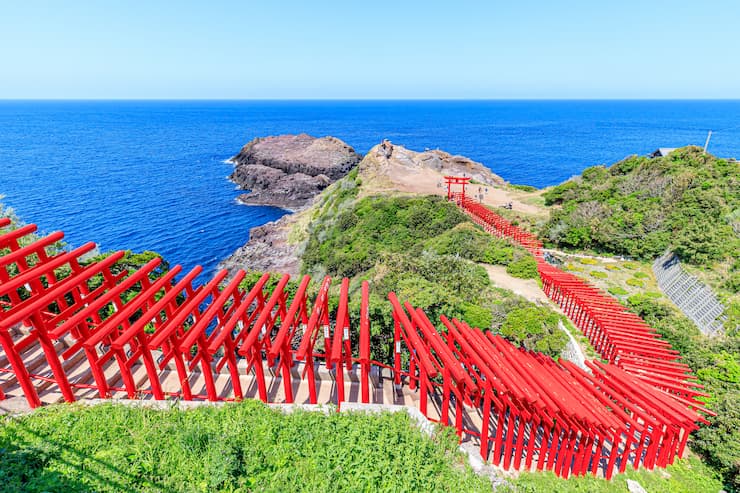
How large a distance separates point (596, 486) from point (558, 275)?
50.7 feet

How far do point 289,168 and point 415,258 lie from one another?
232ft

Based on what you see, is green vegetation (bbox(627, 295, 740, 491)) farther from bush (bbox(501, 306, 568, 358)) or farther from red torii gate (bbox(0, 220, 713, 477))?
bush (bbox(501, 306, 568, 358))

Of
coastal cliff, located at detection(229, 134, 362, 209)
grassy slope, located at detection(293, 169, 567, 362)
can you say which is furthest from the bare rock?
coastal cliff, located at detection(229, 134, 362, 209)

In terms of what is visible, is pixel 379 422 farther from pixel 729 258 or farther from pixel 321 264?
pixel 321 264

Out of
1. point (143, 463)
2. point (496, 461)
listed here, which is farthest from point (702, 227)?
point (143, 463)

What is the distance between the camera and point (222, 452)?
31.5ft

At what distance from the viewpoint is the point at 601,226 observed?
31141 millimetres

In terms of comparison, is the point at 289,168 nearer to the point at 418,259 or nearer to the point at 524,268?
the point at 418,259

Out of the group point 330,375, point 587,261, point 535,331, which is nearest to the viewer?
point 330,375

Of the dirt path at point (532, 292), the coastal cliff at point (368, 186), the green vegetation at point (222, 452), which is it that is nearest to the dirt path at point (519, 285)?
the dirt path at point (532, 292)

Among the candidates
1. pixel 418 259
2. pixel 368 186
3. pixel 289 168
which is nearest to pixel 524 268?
pixel 418 259

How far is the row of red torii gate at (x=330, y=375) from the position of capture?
1052 centimetres

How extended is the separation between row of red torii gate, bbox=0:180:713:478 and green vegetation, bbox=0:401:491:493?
837mm

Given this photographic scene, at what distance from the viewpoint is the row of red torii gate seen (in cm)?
1052
